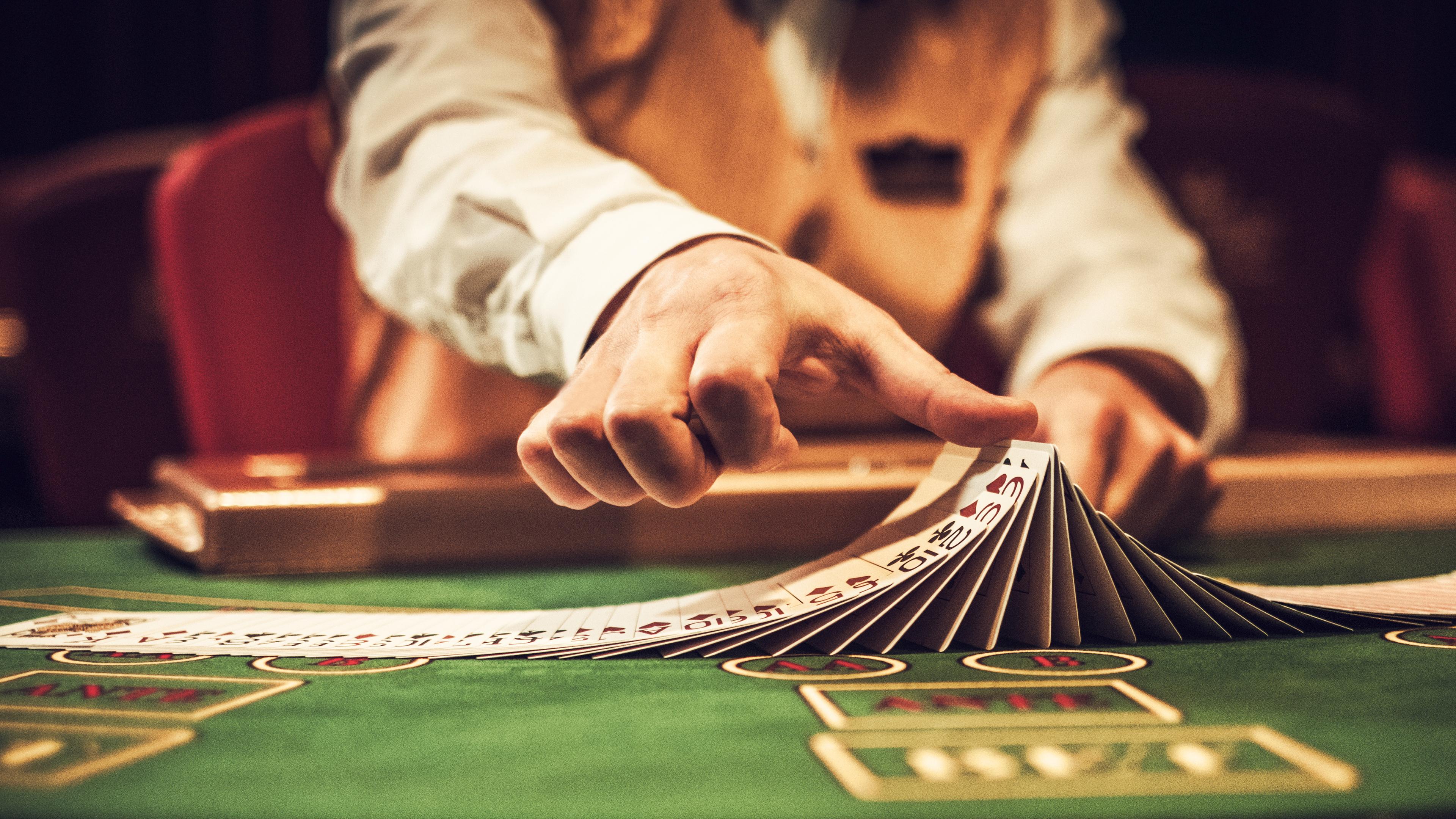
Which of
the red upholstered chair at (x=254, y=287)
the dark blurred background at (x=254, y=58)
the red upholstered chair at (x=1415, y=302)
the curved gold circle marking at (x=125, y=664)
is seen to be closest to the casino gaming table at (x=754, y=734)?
the curved gold circle marking at (x=125, y=664)

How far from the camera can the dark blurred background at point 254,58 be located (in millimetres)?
3521

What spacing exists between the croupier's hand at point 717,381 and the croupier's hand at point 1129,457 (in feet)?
0.89

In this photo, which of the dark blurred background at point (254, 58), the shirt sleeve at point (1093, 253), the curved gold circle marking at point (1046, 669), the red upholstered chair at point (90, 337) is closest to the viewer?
the curved gold circle marking at point (1046, 669)

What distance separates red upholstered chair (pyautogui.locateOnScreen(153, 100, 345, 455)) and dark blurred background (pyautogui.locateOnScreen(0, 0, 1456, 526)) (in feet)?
5.36

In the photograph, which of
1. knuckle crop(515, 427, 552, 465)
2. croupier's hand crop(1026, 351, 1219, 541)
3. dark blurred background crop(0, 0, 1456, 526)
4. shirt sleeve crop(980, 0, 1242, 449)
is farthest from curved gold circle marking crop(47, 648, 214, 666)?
dark blurred background crop(0, 0, 1456, 526)

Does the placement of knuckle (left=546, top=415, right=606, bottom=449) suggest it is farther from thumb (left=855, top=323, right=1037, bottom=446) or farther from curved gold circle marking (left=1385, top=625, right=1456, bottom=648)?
curved gold circle marking (left=1385, top=625, right=1456, bottom=648)

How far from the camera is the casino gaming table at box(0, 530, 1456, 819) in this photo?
333 millimetres

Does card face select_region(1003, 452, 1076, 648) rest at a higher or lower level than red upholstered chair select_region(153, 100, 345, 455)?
lower

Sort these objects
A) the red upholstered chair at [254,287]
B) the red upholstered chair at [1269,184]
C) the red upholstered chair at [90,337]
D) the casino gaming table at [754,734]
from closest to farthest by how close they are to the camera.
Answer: the casino gaming table at [754,734]
the red upholstered chair at [254,287]
the red upholstered chair at [90,337]
the red upholstered chair at [1269,184]

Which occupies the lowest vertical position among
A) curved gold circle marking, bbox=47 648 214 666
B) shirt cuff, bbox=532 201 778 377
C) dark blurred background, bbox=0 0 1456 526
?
curved gold circle marking, bbox=47 648 214 666

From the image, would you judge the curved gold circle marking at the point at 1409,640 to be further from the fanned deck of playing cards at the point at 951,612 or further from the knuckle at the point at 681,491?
the knuckle at the point at 681,491

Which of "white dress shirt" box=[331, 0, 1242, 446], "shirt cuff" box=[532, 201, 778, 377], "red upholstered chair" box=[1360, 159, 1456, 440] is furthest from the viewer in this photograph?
"red upholstered chair" box=[1360, 159, 1456, 440]

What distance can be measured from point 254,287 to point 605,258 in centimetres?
152

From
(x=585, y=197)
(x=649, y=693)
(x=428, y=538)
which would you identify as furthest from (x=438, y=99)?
(x=649, y=693)
